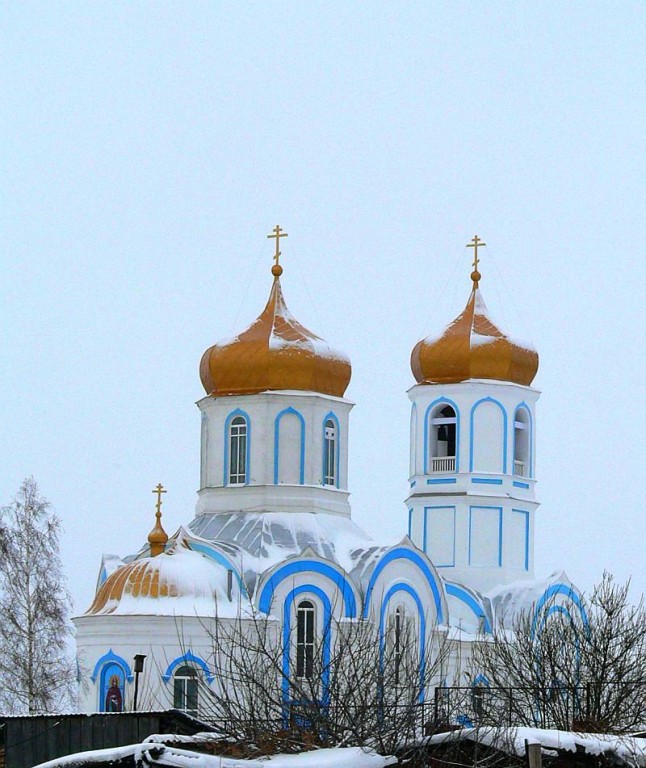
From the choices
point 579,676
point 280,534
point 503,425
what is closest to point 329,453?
point 280,534

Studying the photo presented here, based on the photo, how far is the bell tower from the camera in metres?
35.8

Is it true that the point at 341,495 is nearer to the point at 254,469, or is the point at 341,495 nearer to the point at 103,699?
the point at 254,469

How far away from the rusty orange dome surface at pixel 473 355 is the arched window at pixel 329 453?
129 inches

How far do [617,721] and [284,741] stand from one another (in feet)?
20.4

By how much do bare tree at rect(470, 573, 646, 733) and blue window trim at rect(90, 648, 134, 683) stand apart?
6.03 meters

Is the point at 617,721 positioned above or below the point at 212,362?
below

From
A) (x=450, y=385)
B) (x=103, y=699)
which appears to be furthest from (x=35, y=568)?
(x=450, y=385)

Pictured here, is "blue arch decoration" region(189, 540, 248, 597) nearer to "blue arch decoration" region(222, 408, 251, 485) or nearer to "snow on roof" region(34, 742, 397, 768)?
"blue arch decoration" region(222, 408, 251, 485)

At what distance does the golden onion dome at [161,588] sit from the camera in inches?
1196

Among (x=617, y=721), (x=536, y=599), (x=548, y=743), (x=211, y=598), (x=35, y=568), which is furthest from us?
(x=536, y=599)

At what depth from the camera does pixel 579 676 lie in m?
22.4

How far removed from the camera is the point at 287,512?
1305 inches

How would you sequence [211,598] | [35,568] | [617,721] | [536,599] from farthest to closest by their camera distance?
[536,599], [35,568], [211,598], [617,721]

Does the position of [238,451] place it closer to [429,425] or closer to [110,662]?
[429,425]
